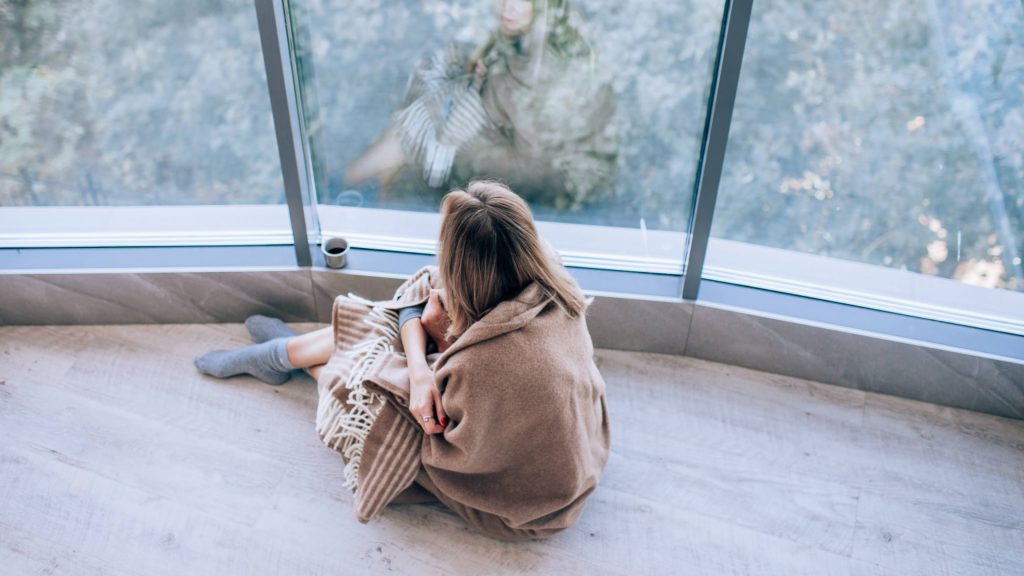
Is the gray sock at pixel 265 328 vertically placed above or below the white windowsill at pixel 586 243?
below

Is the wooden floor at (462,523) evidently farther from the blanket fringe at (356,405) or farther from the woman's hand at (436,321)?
the woman's hand at (436,321)

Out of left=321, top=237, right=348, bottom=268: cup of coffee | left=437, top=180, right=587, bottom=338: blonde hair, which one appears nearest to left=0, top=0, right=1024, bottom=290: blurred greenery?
left=321, top=237, right=348, bottom=268: cup of coffee

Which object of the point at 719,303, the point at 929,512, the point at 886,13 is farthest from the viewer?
the point at 719,303

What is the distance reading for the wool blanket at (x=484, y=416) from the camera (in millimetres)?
1514

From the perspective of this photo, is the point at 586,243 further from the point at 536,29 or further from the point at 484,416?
the point at 484,416

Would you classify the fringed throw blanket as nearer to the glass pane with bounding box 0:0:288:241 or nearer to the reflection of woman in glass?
the reflection of woman in glass

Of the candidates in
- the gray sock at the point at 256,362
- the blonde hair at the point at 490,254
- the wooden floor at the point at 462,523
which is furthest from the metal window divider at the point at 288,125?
the blonde hair at the point at 490,254

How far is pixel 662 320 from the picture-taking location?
2.23m

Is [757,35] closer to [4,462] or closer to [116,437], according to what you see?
[116,437]

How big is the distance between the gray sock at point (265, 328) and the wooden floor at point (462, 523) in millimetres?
94

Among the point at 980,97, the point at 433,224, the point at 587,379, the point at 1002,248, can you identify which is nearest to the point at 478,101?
the point at 433,224

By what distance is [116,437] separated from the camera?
6.53 ft

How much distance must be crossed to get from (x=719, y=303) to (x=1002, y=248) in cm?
69

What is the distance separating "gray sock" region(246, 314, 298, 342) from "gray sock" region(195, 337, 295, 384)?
0.20 ft
